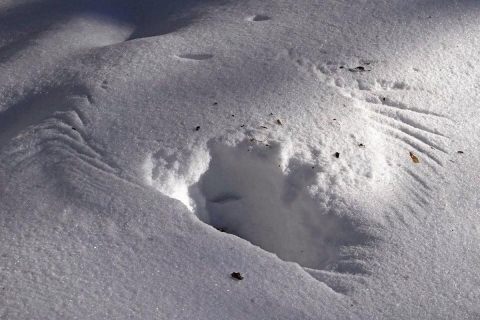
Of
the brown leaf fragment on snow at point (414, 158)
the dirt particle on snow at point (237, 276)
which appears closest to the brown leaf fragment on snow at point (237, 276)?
the dirt particle on snow at point (237, 276)

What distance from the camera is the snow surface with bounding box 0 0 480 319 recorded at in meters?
1.33

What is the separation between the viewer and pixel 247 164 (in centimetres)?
161

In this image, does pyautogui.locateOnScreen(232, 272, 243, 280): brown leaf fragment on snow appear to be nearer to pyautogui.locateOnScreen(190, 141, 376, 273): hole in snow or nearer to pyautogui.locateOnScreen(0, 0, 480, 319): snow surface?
pyautogui.locateOnScreen(0, 0, 480, 319): snow surface

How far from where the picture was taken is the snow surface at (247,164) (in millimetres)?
1329

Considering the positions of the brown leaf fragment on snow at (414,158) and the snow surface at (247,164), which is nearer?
the snow surface at (247,164)

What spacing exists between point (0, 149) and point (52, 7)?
835mm

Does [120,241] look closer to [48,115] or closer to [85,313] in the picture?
[85,313]

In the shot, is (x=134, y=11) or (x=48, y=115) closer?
(x=48, y=115)

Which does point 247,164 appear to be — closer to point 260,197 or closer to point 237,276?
point 260,197

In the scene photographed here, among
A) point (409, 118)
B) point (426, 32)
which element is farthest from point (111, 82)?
point (426, 32)

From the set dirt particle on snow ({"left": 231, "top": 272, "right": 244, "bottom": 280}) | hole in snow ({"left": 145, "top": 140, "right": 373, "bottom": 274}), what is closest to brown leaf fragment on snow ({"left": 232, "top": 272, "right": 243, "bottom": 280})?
dirt particle on snow ({"left": 231, "top": 272, "right": 244, "bottom": 280})

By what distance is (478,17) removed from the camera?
81.5 inches

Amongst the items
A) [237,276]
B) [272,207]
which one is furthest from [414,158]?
[237,276]

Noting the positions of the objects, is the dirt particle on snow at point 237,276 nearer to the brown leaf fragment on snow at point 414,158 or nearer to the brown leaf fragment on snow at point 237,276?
the brown leaf fragment on snow at point 237,276
